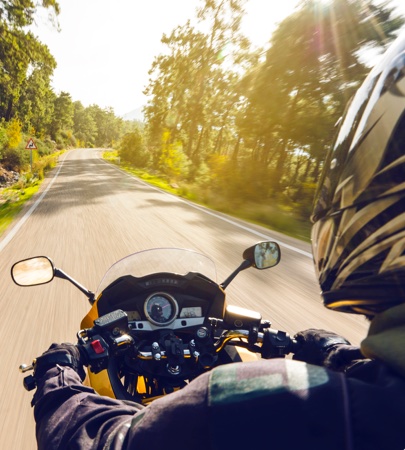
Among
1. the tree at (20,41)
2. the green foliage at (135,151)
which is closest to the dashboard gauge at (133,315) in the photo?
the tree at (20,41)

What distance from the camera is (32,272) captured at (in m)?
1.93

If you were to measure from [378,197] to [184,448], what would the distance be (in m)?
0.82

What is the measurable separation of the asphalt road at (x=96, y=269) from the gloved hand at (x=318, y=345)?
1.60 meters

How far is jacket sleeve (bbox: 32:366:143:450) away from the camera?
36.4 inches

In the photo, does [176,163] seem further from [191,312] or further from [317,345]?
[317,345]

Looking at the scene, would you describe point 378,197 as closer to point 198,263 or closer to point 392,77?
point 392,77

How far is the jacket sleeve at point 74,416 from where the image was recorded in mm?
924

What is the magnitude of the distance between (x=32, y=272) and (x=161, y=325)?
0.77 metres

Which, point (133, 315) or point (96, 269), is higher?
point (133, 315)

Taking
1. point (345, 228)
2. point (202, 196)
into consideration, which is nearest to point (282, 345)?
point (345, 228)

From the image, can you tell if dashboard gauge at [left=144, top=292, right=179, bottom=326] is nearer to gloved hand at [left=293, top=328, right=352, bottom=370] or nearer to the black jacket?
gloved hand at [left=293, top=328, right=352, bottom=370]

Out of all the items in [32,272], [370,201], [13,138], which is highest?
[370,201]

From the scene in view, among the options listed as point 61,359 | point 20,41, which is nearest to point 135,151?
point 20,41

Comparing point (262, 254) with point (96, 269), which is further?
point (96, 269)
